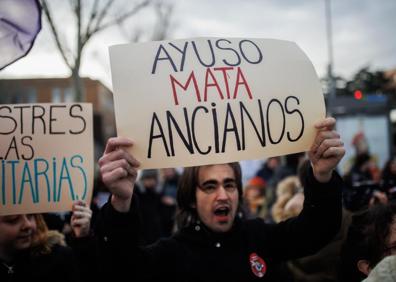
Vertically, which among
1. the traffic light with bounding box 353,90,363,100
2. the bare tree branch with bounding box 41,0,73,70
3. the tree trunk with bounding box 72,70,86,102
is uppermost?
the bare tree branch with bounding box 41,0,73,70

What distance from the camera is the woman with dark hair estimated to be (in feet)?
5.90

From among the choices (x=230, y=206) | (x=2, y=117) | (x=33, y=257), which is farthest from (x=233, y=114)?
(x=33, y=257)

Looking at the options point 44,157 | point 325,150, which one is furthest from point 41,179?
point 325,150

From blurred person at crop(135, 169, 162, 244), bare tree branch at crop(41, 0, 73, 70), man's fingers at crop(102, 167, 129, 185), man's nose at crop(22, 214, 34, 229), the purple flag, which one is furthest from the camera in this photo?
bare tree branch at crop(41, 0, 73, 70)

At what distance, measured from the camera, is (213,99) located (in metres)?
1.73

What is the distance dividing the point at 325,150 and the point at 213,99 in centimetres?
50

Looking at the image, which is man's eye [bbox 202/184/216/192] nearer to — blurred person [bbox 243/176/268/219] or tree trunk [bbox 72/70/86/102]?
blurred person [bbox 243/176/268/219]

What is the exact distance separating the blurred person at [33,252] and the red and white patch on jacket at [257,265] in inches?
35.6

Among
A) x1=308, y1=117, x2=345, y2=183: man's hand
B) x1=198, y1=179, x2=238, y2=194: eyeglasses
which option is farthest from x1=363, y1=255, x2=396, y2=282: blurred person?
x1=198, y1=179, x2=238, y2=194: eyeglasses

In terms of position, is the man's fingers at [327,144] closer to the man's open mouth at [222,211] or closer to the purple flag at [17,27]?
the man's open mouth at [222,211]

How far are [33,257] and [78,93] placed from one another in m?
8.07

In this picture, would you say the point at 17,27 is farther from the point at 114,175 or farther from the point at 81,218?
the point at 81,218

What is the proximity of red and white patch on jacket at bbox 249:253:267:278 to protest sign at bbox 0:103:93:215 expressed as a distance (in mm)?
887

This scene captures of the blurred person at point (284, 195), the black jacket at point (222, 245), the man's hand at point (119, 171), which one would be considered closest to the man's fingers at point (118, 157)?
the man's hand at point (119, 171)
